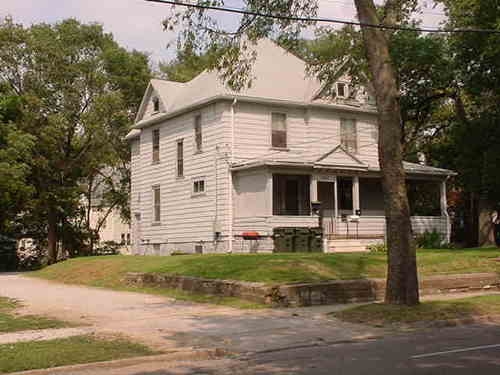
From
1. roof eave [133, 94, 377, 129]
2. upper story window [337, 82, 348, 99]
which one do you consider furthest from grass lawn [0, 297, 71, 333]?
upper story window [337, 82, 348, 99]

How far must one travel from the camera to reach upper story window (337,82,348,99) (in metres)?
33.3

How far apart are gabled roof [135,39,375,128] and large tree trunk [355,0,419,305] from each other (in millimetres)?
16103

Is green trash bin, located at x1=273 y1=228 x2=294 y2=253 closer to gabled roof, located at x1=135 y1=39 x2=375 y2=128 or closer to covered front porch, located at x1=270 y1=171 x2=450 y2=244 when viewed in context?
covered front porch, located at x1=270 y1=171 x2=450 y2=244

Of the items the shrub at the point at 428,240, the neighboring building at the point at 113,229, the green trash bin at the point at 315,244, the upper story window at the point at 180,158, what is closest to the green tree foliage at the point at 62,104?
the upper story window at the point at 180,158

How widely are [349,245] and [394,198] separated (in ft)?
51.9

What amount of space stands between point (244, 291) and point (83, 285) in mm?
9991

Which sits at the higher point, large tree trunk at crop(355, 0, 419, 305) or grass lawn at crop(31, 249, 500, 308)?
large tree trunk at crop(355, 0, 419, 305)

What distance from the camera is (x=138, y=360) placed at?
985cm

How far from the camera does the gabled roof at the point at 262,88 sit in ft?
102

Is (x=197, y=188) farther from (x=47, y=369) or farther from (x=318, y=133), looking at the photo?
(x=47, y=369)

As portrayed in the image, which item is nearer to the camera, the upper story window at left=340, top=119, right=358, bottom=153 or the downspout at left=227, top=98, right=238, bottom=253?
the downspout at left=227, top=98, right=238, bottom=253

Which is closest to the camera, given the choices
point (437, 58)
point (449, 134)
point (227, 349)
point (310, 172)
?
point (227, 349)

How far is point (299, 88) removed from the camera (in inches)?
1297

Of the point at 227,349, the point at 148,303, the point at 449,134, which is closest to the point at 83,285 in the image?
the point at 148,303
